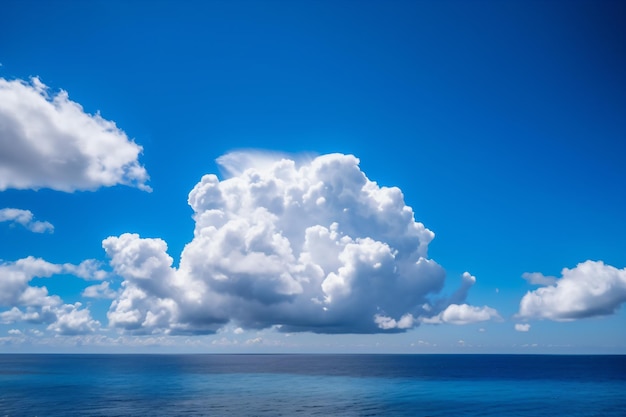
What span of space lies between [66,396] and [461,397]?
8685 centimetres

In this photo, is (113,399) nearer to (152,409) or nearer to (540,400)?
(152,409)

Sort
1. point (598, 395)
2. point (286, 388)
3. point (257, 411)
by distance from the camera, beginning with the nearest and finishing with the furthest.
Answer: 1. point (257, 411)
2. point (598, 395)
3. point (286, 388)

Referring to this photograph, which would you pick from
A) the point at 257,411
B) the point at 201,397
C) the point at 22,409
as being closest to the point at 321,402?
the point at 257,411

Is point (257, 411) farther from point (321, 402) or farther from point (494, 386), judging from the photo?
point (494, 386)

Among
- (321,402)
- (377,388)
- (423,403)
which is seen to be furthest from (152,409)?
(377,388)

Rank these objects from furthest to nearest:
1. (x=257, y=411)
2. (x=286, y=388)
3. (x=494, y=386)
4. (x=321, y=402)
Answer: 1. (x=494, y=386)
2. (x=286, y=388)
3. (x=321, y=402)
4. (x=257, y=411)

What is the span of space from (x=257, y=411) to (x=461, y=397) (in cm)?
4793

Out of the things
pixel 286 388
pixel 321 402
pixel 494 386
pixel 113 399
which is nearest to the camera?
pixel 321 402

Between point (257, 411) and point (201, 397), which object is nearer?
point (257, 411)

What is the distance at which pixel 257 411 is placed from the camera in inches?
2788

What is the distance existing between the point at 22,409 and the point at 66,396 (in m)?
19.6

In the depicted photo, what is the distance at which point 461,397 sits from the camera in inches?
3656

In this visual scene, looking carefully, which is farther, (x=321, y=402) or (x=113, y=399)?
(x=113, y=399)

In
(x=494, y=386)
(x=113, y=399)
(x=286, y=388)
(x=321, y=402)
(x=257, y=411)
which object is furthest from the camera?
(x=494, y=386)
